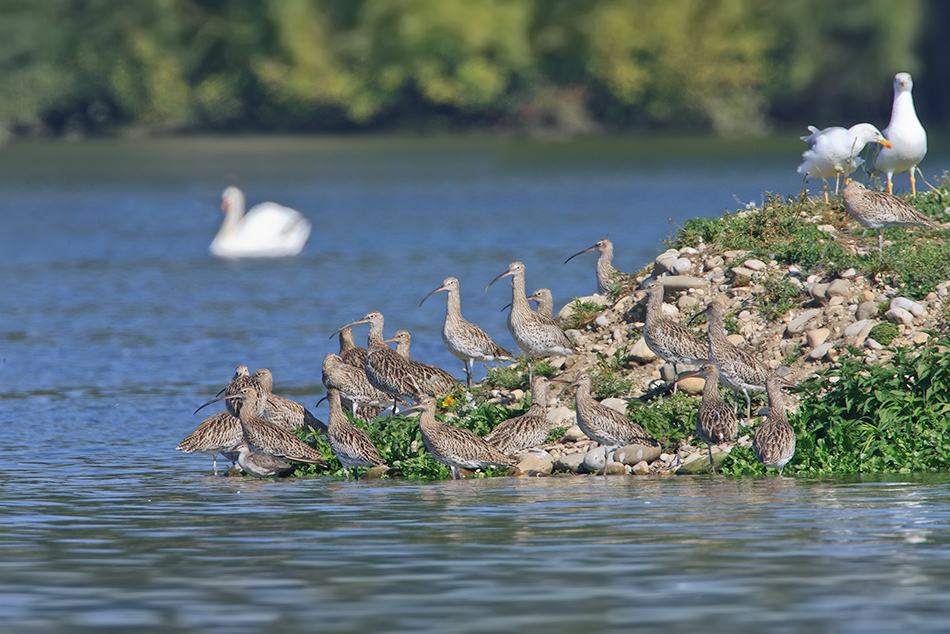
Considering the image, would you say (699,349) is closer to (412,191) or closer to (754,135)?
Result: (412,191)

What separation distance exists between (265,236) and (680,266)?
96.9 ft

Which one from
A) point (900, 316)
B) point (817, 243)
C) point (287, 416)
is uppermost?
point (817, 243)

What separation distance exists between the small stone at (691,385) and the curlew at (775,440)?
1.51 metres

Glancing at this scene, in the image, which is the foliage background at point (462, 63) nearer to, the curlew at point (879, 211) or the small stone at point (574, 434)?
the curlew at point (879, 211)

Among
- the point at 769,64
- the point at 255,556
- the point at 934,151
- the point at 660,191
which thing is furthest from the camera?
the point at 769,64

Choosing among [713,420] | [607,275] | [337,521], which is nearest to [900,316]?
[713,420]

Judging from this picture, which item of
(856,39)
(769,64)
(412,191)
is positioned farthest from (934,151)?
(412,191)

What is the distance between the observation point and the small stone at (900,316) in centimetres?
1614

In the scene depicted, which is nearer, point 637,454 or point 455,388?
point 637,454

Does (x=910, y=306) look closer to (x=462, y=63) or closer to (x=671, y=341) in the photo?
(x=671, y=341)

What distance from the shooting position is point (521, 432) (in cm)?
1509

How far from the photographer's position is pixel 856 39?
106 metres

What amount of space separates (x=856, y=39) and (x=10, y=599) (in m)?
102

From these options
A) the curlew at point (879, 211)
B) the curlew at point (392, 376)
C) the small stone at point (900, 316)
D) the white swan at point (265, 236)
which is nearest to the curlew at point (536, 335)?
the curlew at point (392, 376)
